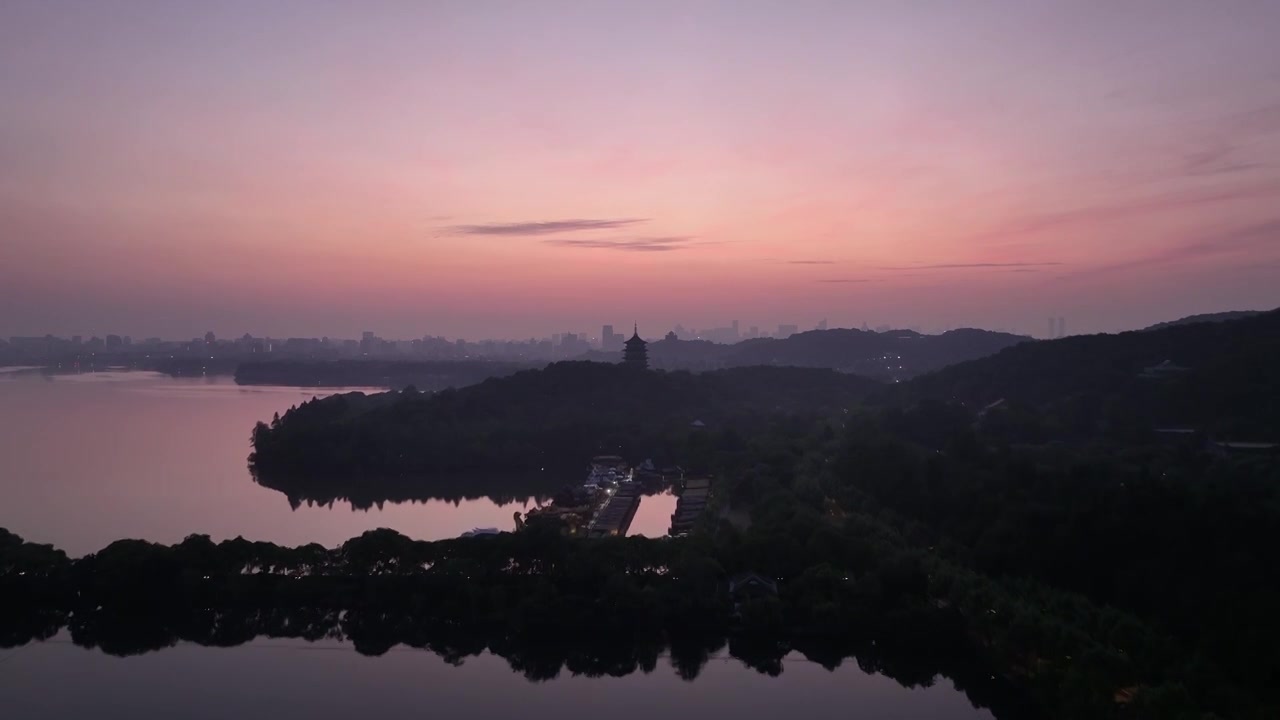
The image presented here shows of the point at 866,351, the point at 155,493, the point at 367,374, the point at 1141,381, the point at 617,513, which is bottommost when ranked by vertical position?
the point at 617,513

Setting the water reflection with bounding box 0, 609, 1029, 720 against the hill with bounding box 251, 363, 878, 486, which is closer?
the water reflection with bounding box 0, 609, 1029, 720

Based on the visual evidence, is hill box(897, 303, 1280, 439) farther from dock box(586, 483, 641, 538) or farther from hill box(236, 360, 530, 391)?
hill box(236, 360, 530, 391)

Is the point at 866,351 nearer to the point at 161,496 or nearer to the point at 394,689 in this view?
the point at 161,496

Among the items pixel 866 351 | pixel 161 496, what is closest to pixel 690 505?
pixel 161 496

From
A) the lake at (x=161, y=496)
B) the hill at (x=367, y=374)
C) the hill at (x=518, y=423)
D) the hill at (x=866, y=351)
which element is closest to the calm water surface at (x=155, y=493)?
the lake at (x=161, y=496)

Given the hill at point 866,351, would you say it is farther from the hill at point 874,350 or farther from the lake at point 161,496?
the lake at point 161,496

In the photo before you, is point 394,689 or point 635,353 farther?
point 635,353

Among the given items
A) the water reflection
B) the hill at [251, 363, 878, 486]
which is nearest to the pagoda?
the hill at [251, 363, 878, 486]
